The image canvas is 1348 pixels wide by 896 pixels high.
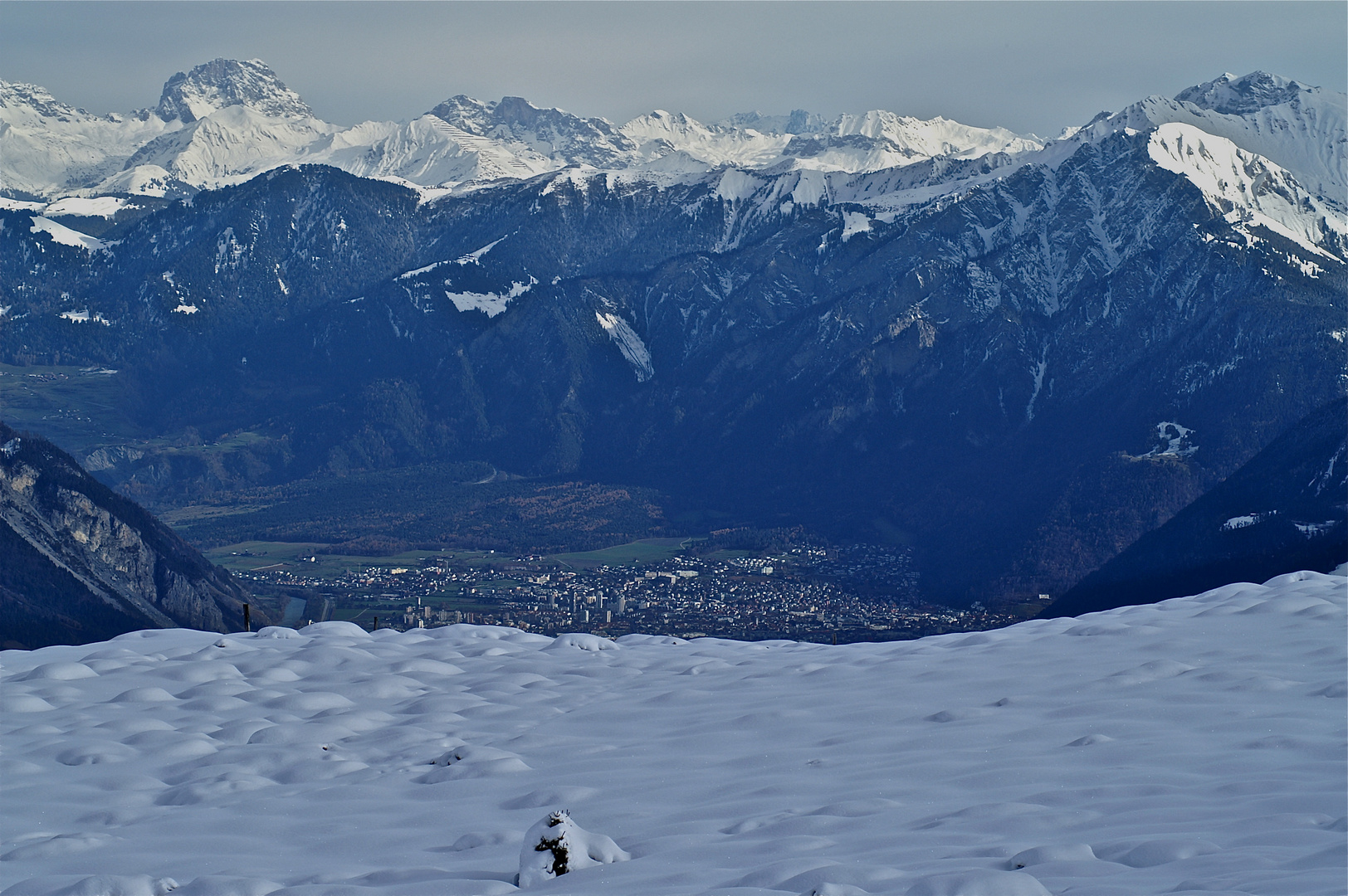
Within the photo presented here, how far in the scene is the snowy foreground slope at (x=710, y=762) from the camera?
734 inches

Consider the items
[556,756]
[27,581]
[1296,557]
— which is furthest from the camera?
[27,581]

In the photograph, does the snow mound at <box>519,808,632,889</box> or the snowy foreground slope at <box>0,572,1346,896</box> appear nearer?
the snowy foreground slope at <box>0,572,1346,896</box>

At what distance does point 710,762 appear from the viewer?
1009 inches

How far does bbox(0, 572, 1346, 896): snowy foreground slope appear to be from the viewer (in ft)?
61.2

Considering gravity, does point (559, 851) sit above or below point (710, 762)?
above

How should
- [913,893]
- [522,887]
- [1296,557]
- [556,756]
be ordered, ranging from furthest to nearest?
[1296,557] → [556,756] → [522,887] → [913,893]

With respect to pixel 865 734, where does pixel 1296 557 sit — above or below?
below

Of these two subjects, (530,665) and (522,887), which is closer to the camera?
(522,887)

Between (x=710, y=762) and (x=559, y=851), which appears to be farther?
(x=710, y=762)

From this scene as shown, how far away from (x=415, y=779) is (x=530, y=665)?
34.5 ft

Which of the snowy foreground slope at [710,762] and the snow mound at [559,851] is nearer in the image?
the snowy foreground slope at [710,762]

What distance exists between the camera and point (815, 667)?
34.6 metres

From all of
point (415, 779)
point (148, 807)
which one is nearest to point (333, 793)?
point (415, 779)

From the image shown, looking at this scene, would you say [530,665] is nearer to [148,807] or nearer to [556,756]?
[556,756]
